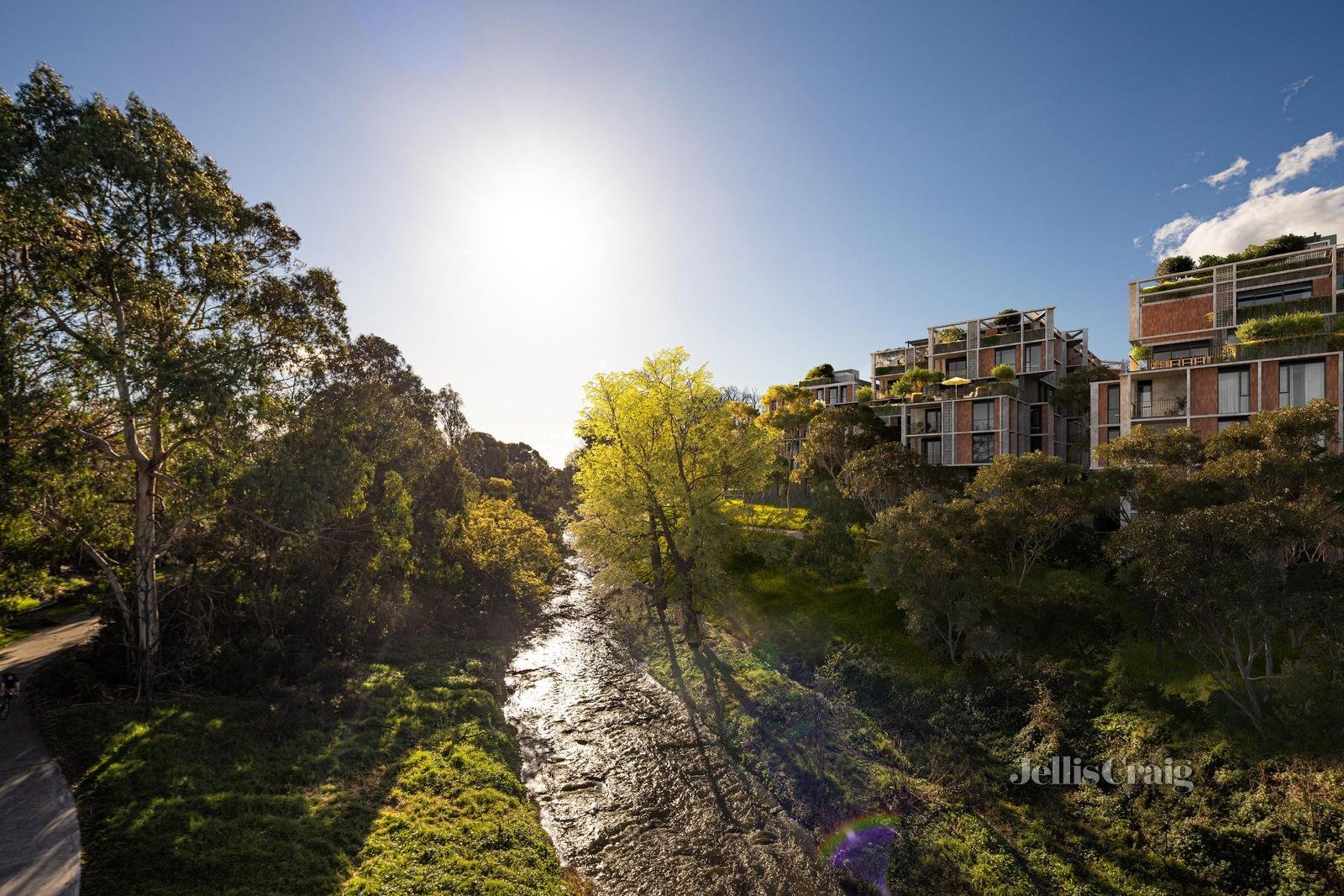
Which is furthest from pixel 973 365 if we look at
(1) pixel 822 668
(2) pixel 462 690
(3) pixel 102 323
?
(3) pixel 102 323

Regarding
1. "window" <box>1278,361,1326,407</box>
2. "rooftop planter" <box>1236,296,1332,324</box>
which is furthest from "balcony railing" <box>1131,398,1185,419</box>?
"rooftop planter" <box>1236,296,1332,324</box>

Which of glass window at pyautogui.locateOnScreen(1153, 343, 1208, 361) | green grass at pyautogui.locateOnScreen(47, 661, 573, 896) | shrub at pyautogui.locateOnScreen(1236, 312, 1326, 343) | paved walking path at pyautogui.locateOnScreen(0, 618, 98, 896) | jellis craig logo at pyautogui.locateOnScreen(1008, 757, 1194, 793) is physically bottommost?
green grass at pyautogui.locateOnScreen(47, 661, 573, 896)

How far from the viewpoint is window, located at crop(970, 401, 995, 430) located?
50156 millimetres

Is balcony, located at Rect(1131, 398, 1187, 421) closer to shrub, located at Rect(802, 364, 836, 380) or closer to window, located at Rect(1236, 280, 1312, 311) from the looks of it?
window, located at Rect(1236, 280, 1312, 311)

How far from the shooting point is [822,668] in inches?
984

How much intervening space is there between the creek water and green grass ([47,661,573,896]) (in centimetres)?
142

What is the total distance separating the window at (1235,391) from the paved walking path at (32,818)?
54543mm

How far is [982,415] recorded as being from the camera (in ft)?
167

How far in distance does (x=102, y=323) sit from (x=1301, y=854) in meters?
36.1

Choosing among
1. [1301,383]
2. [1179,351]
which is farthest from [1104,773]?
[1179,351]

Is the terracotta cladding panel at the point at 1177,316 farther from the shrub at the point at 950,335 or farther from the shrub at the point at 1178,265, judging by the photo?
the shrub at the point at 950,335

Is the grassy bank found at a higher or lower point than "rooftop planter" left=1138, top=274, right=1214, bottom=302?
lower

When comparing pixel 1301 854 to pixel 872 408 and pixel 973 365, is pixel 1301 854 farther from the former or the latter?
pixel 973 365

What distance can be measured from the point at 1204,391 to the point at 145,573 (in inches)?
2225
